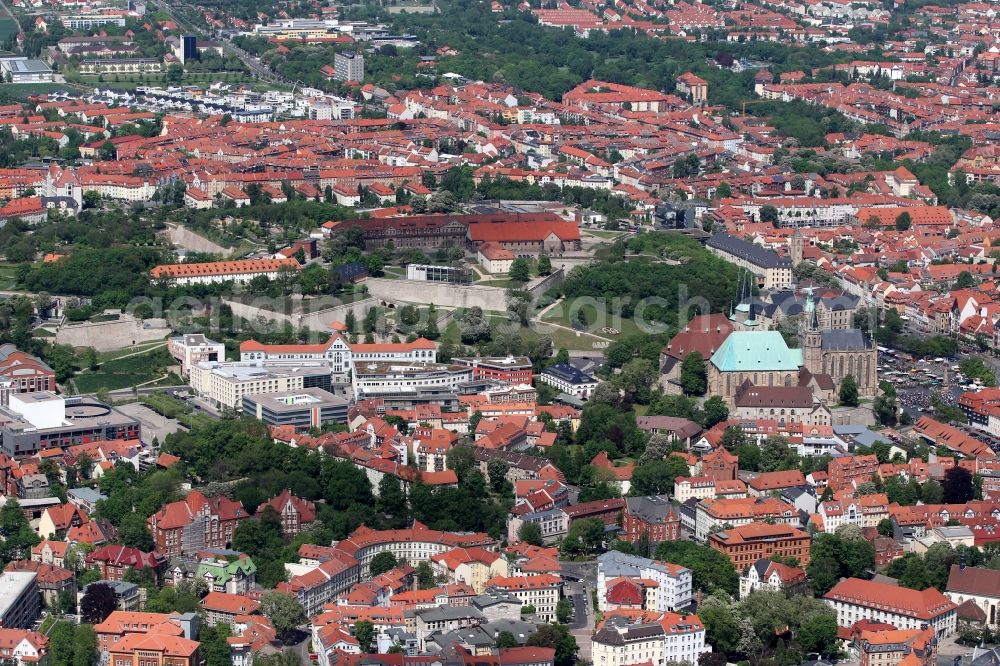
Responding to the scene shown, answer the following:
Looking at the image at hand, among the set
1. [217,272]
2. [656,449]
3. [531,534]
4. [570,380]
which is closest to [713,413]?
[656,449]

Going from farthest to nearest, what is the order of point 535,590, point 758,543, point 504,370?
point 504,370 → point 758,543 → point 535,590

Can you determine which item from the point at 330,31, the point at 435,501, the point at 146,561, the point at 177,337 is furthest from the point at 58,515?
the point at 330,31

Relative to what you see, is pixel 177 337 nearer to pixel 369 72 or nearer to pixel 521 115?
pixel 521 115

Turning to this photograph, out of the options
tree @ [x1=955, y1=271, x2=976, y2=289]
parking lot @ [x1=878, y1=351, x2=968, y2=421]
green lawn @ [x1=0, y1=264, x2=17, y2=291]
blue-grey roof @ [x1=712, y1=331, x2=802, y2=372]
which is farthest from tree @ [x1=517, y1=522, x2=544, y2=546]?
tree @ [x1=955, y1=271, x2=976, y2=289]

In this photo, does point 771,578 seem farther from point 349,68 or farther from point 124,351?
point 349,68

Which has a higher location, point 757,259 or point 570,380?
point 757,259

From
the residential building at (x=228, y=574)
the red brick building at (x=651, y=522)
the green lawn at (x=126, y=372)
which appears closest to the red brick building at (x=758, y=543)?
the red brick building at (x=651, y=522)

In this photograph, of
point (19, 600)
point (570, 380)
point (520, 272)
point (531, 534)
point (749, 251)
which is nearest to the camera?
point (19, 600)
